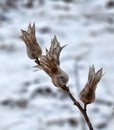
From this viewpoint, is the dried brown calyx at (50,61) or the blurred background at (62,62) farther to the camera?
the blurred background at (62,62)

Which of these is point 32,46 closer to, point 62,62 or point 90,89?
point 90,89

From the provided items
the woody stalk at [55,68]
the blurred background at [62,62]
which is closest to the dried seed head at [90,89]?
the woody stalk at [55,68]

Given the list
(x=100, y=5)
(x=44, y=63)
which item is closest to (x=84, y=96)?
(x=44, y=63)

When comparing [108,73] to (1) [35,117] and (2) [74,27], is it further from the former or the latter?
(2) [74,27]

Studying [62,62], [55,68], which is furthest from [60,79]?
[62,62]

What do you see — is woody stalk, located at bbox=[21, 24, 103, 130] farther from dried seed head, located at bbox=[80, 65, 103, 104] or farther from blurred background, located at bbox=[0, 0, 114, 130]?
blurred background, located at bbox=[0, 0, 114, 130]

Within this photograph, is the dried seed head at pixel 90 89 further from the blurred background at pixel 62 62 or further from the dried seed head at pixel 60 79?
the blurred background at pixel 62 62
